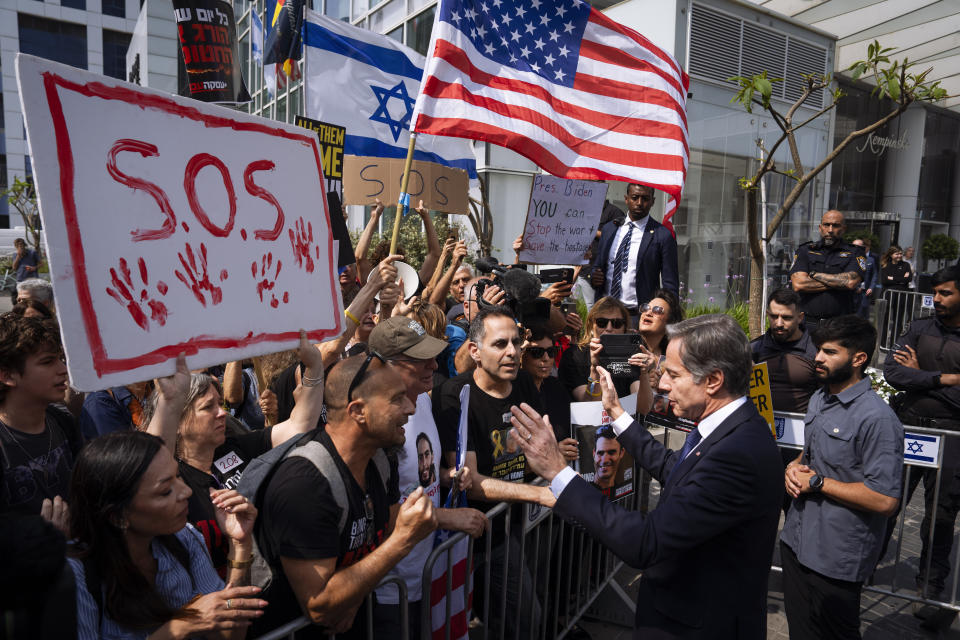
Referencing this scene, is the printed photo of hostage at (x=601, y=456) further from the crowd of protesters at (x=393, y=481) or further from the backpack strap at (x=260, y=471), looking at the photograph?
the backpack strap at (x=260, y=471)

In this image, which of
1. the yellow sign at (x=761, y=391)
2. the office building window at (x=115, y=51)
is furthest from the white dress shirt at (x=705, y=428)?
the office building window at (x=115, y=51)

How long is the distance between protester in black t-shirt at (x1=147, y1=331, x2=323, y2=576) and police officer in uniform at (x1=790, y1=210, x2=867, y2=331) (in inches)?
253

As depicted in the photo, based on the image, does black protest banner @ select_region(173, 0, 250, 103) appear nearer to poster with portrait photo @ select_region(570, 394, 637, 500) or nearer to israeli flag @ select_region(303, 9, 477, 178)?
Answer: israeli flag @ select_region(303, 9, 477, 178)

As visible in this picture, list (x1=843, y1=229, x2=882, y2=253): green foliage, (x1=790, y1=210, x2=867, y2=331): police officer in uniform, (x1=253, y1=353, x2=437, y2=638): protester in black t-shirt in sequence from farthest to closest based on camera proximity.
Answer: (x1=843, y1=229, x2=882, y2=253): green foliage < (x1=790, y1=210, x2=867, y2=331): police officer in uniform < (x1=253, y1=353, x2=437, y2=638): protester in black t-shirt

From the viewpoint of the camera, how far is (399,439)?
7.55 feet

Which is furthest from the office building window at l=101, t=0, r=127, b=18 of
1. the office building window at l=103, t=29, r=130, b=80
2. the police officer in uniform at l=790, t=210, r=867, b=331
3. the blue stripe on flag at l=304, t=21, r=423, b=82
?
the police officer in uniform at l=790, t=210, r=867, b=331

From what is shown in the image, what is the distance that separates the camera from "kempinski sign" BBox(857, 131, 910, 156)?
59.7ft

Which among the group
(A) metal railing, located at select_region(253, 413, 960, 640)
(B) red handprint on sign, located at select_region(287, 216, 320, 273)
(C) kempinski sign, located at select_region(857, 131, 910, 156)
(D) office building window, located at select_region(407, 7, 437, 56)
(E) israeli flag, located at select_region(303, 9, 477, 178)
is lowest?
(A) metal railing, located at select_region(253, 413, 960, 640)

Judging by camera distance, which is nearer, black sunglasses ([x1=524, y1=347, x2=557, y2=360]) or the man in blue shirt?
the man in blue shirt

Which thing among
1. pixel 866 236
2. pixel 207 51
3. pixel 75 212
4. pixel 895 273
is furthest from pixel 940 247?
pixel 75 212

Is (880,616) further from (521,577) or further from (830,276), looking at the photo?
(830,276)

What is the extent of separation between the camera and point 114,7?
52.1m

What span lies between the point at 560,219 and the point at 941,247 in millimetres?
20118

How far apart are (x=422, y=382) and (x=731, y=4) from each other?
12061mm
